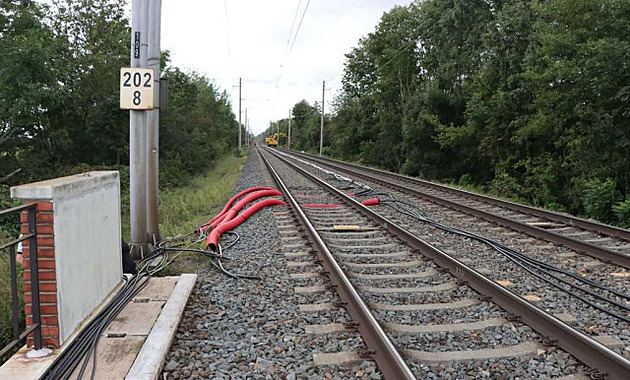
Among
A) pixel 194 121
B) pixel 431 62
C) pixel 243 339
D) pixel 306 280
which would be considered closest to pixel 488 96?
pixel 431 62

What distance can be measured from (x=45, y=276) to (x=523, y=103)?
18.3 meters

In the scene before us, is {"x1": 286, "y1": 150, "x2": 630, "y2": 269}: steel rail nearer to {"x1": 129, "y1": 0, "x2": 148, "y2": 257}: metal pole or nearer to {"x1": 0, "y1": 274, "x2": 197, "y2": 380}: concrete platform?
{"x1": 0, "y1": 274, "x2": 197, "y2": 380}: concrete platform

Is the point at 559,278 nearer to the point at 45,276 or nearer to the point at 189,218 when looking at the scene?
the point at 45,276

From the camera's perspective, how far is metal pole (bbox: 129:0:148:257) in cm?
620

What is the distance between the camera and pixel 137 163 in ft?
20.9

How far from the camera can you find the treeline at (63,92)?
45.8 ft

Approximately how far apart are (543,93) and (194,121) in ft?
80.2

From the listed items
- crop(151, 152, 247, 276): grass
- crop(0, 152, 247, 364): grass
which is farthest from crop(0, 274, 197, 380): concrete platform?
crop(0, 152, 247, 364): grass

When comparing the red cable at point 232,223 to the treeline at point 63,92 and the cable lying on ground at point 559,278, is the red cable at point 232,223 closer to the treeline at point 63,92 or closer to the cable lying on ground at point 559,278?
the cable lying on ground at point 559,278

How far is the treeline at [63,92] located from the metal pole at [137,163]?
9386mm

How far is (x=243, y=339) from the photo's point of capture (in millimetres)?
3713

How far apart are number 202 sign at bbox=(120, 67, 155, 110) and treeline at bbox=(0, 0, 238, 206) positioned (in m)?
9.55

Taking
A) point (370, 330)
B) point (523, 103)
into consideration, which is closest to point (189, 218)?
point (370, 330)

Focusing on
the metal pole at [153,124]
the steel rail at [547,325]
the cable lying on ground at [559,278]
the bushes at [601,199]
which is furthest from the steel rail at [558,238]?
the metal pole at [153,124]
